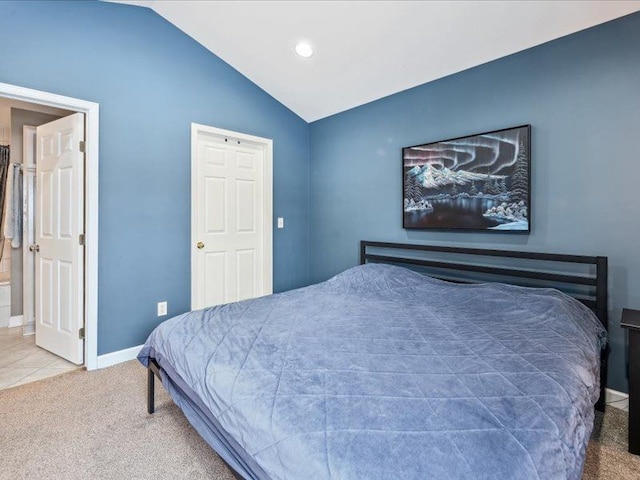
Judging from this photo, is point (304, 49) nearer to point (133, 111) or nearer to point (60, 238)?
point (133, 111)

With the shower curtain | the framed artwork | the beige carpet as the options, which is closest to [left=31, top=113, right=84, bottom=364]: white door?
the beige carpet

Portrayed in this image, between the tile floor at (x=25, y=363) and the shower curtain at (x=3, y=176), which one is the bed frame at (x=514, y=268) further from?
the shower curtain at (x=3, y=176)

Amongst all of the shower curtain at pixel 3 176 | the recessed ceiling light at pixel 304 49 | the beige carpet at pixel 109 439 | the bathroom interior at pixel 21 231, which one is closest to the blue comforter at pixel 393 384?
the beige carpet at pixel 109 439

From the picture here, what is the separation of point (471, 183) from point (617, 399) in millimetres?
1742

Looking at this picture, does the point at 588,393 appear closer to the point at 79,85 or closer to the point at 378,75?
the point at 378,75

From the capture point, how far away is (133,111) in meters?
2.77

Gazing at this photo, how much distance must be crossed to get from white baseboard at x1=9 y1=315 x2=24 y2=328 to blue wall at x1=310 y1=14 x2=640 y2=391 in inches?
174

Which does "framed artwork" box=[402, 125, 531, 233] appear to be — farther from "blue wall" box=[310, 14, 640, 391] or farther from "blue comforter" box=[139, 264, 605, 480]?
"blue comforter" box=[139, 264, 605, 480]

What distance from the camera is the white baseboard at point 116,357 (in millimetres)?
2657

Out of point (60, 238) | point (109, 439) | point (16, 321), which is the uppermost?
point (60, 238)

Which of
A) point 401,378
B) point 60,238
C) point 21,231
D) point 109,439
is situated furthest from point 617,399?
point 21,231

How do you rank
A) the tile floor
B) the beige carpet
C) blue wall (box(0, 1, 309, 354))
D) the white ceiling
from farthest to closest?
the tile floor, blue wall (box(0, 1, 309, 354)), the white ceiling, the beige carpet

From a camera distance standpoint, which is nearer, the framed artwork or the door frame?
the framed artwork

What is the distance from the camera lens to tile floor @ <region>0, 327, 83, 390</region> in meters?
2.51
